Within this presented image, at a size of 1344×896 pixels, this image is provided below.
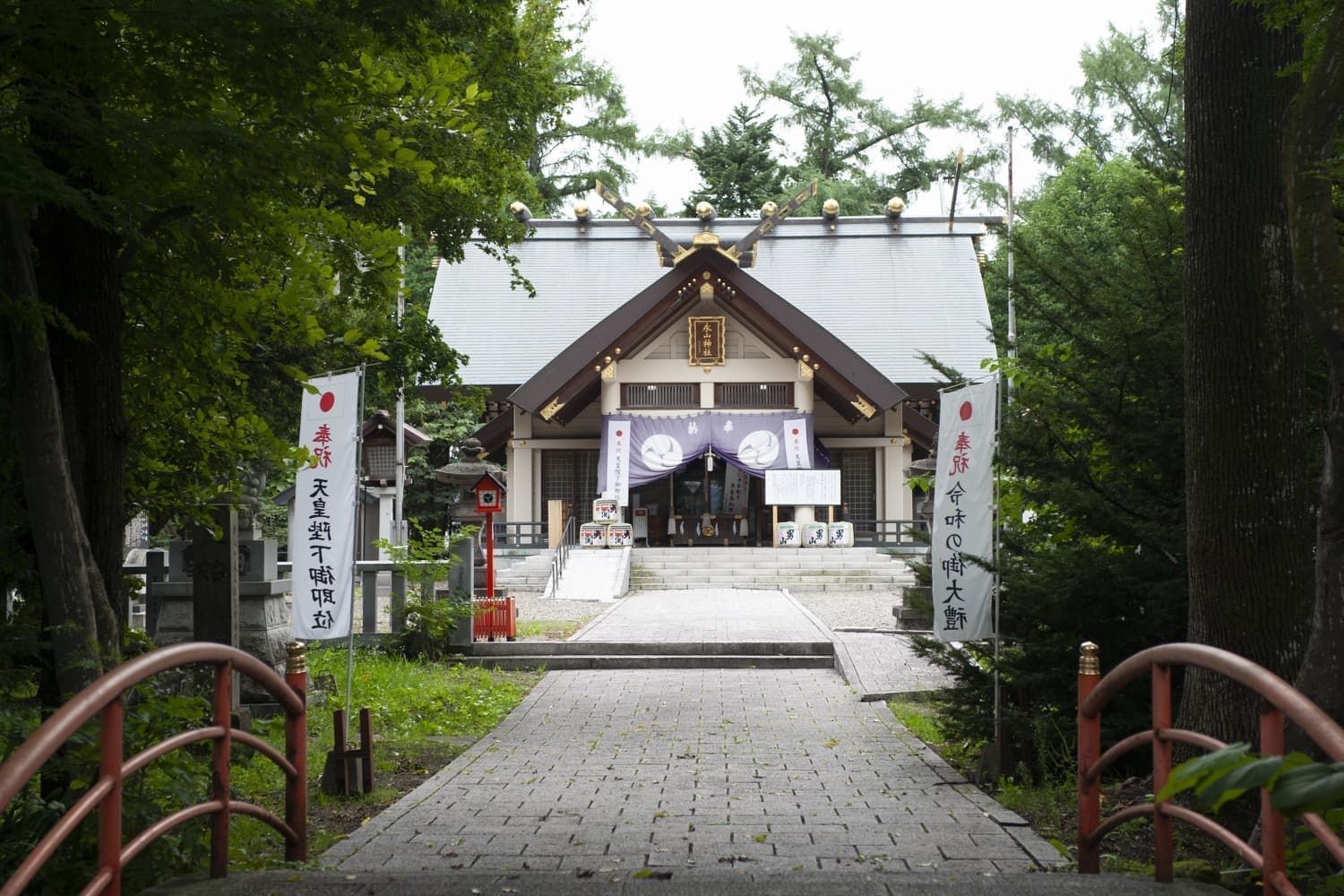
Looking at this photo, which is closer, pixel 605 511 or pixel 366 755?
pixel 366 755

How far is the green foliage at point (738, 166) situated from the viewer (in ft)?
138

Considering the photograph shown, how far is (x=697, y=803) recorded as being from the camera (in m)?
6.18

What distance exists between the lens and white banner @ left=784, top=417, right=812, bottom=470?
27.6m

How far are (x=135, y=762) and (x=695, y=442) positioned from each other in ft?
81.4

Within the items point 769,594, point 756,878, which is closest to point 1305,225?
point 756,878

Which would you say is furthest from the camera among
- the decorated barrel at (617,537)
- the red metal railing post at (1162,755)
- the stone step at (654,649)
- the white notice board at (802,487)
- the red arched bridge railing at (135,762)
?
the white notice board at (802,487)

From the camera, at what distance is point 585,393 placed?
29.2 metres

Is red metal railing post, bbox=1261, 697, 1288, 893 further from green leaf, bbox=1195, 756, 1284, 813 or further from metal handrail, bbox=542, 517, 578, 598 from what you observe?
metal handrail, bbox=542, 517, 578, 598

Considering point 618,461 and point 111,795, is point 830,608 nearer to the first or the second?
point 618,461

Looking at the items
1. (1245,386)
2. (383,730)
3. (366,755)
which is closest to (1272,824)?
(1245,386)

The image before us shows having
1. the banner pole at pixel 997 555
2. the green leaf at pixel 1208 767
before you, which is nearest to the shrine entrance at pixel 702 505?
the banner pole at pixel 997 555

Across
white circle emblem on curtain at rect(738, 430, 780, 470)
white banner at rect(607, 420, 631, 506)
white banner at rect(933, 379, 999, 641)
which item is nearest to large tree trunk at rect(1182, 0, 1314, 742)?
white banner at rect(933, 379, 999, 641)

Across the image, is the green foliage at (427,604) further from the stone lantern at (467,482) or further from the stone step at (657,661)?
the stone step at (657,661)

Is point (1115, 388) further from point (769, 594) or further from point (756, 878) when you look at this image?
point (769, 594)
